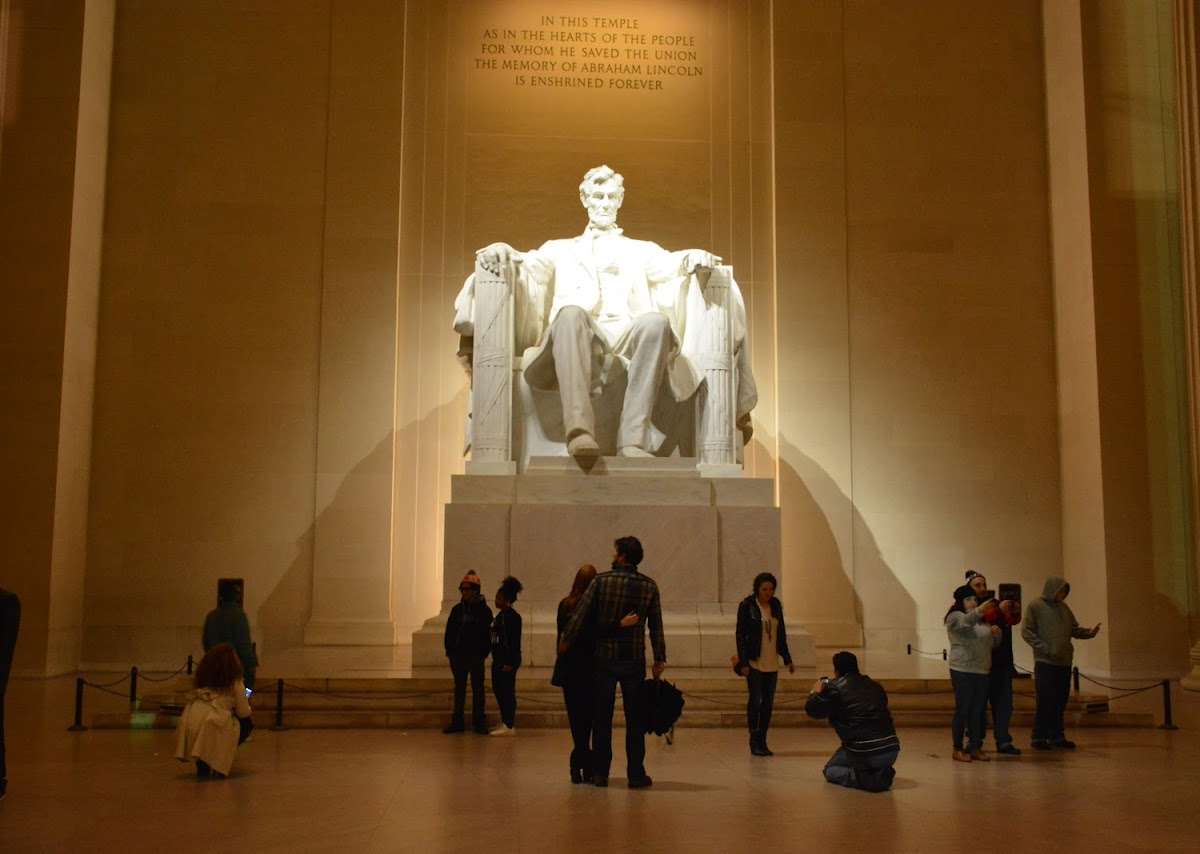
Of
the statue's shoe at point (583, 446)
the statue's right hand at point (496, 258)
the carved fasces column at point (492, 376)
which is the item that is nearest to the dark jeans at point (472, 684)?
the statue's shoe at point (583, 446)

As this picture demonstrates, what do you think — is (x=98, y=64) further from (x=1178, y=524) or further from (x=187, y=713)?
(x=1178, y=524)

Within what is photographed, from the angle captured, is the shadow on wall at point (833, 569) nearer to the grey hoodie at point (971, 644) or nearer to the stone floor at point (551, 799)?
the stone floor at point (551, 799)

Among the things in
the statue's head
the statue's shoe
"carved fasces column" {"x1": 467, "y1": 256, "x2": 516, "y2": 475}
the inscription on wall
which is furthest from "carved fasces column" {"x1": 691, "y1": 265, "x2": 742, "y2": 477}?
the inscription on wall

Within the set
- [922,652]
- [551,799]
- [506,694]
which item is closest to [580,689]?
[551,799]

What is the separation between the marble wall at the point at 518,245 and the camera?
1115cm

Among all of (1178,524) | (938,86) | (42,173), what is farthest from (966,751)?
(42,173)

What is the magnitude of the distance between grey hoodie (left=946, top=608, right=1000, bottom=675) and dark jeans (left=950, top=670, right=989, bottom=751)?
0.14 ft

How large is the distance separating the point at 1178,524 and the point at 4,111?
10481mm

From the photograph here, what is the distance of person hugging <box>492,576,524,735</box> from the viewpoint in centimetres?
680

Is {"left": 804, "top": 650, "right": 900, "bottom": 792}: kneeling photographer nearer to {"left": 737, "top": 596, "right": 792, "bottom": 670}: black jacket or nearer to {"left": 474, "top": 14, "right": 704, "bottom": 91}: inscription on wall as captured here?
{"left": 737, "top": 596, "right": 792, "bottom": 670}: black jacket

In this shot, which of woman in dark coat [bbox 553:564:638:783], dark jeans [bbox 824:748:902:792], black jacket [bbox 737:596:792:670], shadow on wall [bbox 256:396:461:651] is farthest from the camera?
shadow on wall [bbox 256:396:461:651]

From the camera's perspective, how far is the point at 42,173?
424 inches

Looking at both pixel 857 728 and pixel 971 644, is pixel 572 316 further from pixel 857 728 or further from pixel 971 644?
pixel 857 728

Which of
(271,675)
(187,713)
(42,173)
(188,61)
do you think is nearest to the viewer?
(187,713)
